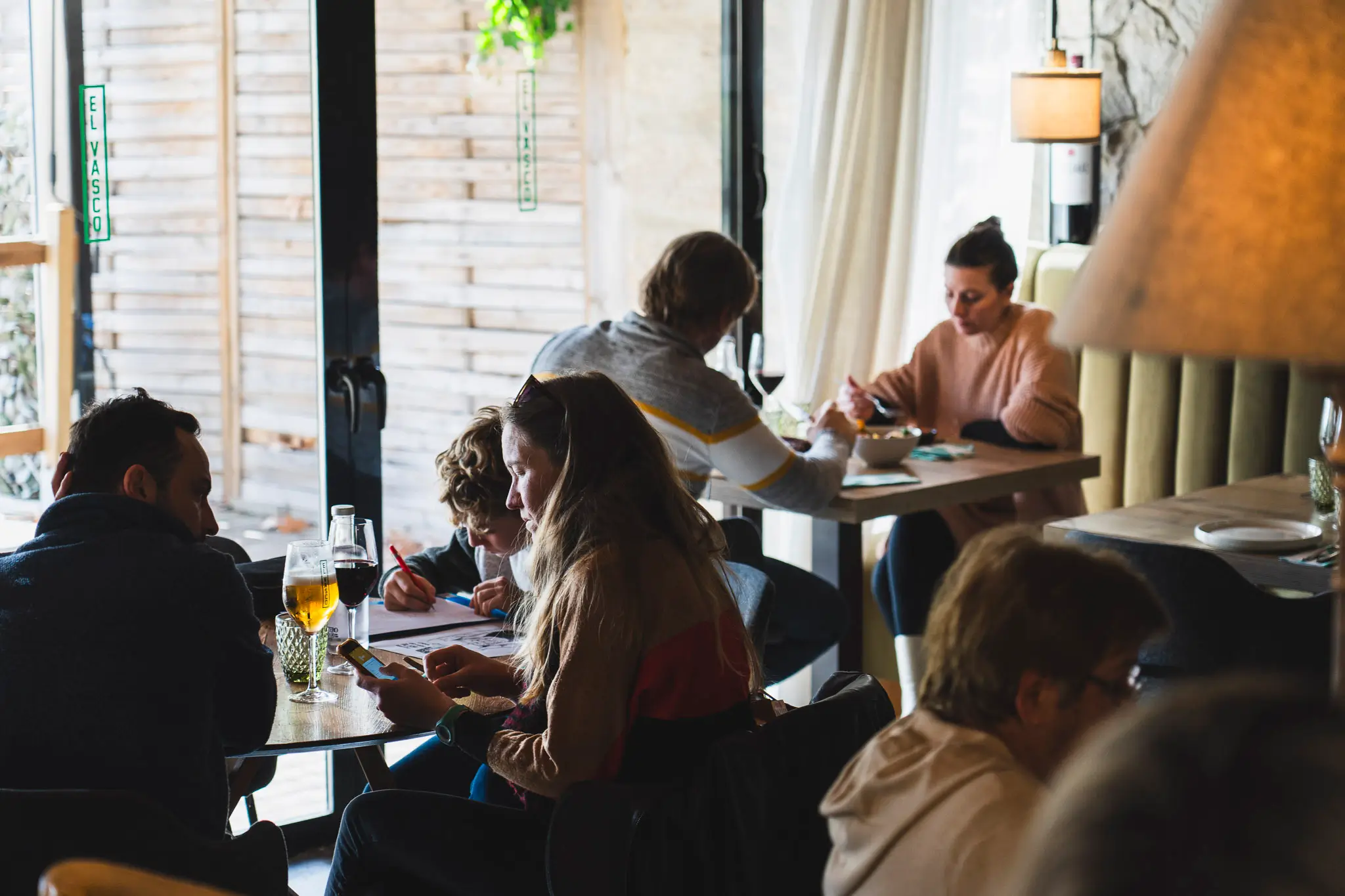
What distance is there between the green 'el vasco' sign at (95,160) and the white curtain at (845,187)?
6.55 feet

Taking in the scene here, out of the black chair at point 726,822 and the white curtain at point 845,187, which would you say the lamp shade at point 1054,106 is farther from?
the black chair at point 726,822

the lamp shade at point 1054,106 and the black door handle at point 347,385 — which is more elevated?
the lamp shade at point 1054,106

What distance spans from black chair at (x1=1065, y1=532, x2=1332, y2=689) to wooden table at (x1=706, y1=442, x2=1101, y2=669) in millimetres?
868

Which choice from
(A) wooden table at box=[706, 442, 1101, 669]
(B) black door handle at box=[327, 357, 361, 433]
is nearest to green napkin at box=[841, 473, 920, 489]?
(A) wooden table at box=[706, 442, 1101, 669]

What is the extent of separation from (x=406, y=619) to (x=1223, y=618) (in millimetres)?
1293

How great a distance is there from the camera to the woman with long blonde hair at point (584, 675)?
Answer: 72.4 inches

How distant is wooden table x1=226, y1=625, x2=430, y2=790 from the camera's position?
76.1 inches

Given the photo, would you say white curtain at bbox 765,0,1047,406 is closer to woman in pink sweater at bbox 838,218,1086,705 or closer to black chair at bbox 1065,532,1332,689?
woman in pink sweater at bbox 838,218,1086,705

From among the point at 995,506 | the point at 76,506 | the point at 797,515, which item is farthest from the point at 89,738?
the point at 797,515

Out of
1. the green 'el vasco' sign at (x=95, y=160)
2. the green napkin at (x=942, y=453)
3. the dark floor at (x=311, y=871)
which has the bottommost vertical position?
the dark floor at (x=311, y=871)

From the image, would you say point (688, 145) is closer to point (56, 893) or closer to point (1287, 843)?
point (56, 893)

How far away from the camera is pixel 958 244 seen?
3795mm

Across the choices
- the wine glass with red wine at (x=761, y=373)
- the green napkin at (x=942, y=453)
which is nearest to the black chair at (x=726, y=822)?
the green napkin at (x=942, y=453)

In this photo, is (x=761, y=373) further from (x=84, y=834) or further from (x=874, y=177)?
(x=84, y=834)
